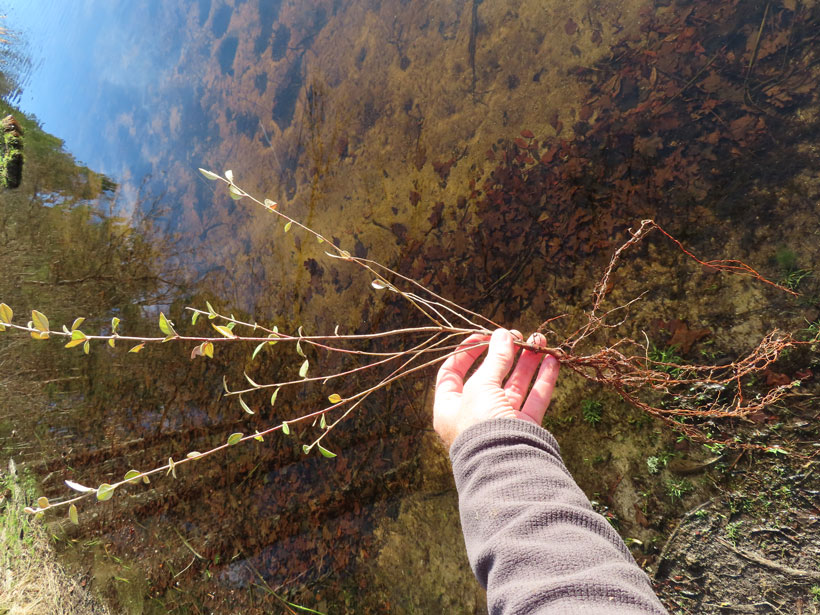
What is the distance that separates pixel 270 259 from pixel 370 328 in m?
0.88

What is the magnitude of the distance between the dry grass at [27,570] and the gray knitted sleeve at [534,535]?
327cm

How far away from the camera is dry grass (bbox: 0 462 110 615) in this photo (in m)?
2.76

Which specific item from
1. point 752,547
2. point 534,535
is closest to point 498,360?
point 534,535

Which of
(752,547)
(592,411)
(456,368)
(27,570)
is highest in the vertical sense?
(456,368)

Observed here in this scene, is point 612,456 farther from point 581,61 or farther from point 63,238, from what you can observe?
point 63,238

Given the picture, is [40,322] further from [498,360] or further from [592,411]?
[592,411]

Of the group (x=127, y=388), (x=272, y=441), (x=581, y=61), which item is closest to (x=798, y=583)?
(x=581, y=61)

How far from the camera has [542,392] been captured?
1421 mm

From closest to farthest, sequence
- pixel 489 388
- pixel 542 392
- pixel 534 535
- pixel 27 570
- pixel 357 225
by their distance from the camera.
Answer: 1. pixel 534 535
2. pixel 489 388
3. pixel 542 392
4. pixel 357 225
5. pixel 27 570

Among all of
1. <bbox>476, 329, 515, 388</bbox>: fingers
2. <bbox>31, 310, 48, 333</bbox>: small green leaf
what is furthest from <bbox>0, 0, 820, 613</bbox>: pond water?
<bbox>31, 310, 48, 333</bbox>: small green leaf

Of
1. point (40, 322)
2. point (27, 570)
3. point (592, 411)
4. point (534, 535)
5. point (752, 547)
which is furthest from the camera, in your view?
point (27, 570)

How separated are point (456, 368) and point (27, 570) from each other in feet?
11.9

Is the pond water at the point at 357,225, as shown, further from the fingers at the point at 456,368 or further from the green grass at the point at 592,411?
the fingers at the point at 456,368

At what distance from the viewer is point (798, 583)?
1.52 metres
